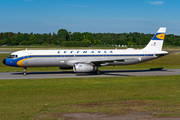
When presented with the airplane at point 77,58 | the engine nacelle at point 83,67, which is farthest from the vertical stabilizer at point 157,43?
the engine nacelle at point 83,67

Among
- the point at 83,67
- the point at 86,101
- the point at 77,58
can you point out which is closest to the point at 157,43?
the point at 77,58

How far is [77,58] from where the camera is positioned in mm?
33406

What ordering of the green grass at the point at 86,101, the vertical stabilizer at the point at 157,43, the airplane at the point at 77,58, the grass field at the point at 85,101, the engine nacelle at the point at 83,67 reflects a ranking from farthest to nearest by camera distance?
the vertical stabilizer at the point at 157,43
the airplane at the point at 77,58
the engine nacelle at the point at 83,67
the green grass at the point at 86,101
the grass field at the point at 85,101

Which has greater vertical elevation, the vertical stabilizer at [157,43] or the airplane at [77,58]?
the vertical stabilizer at [157,43]

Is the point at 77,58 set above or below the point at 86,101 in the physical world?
above

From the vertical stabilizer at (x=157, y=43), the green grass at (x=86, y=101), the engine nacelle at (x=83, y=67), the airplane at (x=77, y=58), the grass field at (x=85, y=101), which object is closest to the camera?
the grass field at (x=85, y=101)

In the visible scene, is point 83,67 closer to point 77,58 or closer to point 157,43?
point 77,58

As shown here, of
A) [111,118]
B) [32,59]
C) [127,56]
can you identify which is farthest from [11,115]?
[127,56]

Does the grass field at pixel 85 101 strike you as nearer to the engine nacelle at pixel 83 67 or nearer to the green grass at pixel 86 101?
the green grass at pixel 86 101

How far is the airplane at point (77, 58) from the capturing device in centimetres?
3184

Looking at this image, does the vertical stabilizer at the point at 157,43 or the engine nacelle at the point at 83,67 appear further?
the vertical stabilizer at the point at 157,43

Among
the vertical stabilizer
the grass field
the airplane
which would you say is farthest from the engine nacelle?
the vertical stabilizer

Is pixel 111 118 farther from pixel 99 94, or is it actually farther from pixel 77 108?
pixel 99 94

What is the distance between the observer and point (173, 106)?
571 inches
